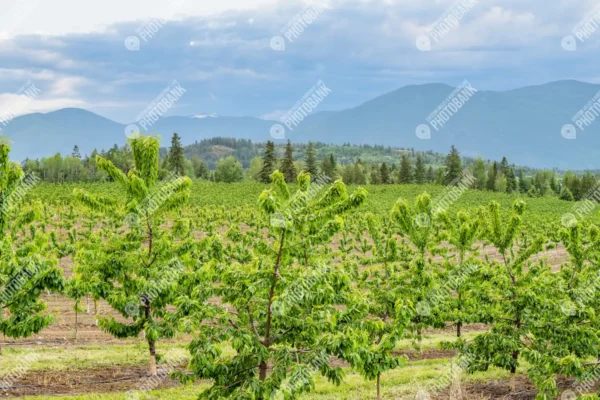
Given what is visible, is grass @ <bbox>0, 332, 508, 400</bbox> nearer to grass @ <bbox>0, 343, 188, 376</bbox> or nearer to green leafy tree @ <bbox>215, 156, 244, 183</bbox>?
grass @ <bbox>0, 343, 188, 376</bbox>

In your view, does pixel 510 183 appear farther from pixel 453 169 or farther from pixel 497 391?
pixel 497 391

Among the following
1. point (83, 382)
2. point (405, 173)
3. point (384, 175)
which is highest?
point (405, 173)

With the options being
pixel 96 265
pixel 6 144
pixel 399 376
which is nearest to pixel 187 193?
pixel 96 265

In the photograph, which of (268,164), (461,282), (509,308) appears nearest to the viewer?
(509,308)

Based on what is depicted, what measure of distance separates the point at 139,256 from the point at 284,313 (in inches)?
336

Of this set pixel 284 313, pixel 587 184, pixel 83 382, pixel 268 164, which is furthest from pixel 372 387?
pixel 587 184

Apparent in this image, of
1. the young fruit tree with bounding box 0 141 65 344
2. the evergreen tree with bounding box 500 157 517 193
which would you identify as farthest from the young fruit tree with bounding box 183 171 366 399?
the evergreen tree with bounding box 500 157 517 193

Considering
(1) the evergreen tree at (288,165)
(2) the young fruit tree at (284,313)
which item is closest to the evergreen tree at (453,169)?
(1) the evergreen tree at (288,165)

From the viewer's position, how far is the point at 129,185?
16.9 m

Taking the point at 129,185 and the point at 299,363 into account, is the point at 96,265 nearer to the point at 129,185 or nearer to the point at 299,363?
the point at 129,185

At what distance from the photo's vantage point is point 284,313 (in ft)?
32.7

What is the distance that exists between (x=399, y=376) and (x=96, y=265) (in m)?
10.8

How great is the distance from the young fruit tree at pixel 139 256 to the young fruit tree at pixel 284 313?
4.65m

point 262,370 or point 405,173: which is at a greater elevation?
point 405,173
